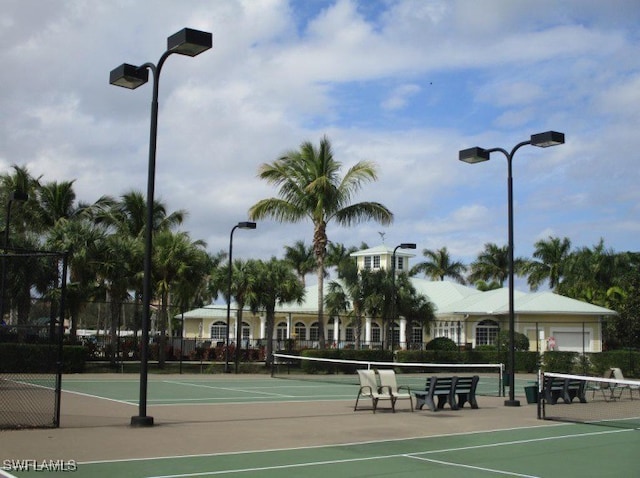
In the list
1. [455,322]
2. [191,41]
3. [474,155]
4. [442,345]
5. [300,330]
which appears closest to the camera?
[191,41]

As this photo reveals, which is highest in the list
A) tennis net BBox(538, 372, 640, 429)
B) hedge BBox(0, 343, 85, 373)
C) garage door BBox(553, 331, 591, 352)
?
garage door BBox(553, 331, 591, 352)

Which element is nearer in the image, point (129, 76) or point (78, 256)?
point (129, 76)

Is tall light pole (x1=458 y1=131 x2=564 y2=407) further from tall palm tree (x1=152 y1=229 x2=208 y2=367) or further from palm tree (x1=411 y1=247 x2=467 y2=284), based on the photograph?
palm tree (x1=411 y1=247 x2=467 y2=284)

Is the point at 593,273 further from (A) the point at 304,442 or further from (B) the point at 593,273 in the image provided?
(A) the point at 304,442

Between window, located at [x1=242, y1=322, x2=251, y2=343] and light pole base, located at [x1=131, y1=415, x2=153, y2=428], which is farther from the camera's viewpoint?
window, located at [x1=242, y1=322, x2=251, y2=343]

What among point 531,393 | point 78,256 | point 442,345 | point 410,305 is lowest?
point 531,393

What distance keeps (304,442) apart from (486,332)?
39.9 m

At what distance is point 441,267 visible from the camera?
3243 inches

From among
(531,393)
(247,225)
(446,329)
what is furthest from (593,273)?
(531,393)

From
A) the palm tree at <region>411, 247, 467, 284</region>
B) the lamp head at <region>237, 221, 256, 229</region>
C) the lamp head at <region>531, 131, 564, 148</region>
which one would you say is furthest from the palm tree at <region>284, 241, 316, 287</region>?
the lamp head at <region>531, 131, 564, 148</region>

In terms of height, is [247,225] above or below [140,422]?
above

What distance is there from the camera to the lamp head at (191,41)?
13.0m

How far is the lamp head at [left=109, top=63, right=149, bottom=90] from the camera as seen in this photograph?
1389cm

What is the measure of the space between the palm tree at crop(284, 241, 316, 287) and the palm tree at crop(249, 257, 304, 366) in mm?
38260
